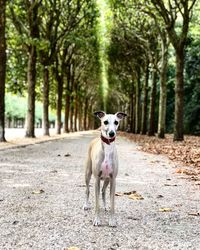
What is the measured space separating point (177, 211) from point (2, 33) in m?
16.7

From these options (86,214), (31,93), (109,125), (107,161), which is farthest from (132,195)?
(31,93)

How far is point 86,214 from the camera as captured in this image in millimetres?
6078

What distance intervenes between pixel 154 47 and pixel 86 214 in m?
33.5

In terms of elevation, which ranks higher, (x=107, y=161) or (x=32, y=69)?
(x=32, y=69)

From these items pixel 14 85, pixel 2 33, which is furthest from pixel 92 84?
pixel 2 33

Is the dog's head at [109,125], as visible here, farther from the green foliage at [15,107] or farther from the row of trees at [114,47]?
the green foliage at [15,107]

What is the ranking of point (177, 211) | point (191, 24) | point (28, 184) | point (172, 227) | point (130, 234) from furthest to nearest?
point (191, 24) < point (28, 184) < point (177, 211) < point (172, 227) < point (130, 234)

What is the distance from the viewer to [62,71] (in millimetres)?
42688

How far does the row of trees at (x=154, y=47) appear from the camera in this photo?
82.8ft

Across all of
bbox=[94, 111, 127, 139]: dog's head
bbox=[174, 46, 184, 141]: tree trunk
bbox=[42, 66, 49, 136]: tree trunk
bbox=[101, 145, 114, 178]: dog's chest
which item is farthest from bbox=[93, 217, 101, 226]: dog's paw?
bbox=[42, 66, 49, 136]: tree trunk

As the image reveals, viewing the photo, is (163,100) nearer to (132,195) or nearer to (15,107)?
(132,195)

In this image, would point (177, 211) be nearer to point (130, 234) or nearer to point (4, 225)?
point (130, 234)

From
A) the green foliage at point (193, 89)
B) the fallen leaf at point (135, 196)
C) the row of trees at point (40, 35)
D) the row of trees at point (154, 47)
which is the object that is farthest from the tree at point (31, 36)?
the fallen leaf at point (135, 196)

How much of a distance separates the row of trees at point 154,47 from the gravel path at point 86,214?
15626 mm
